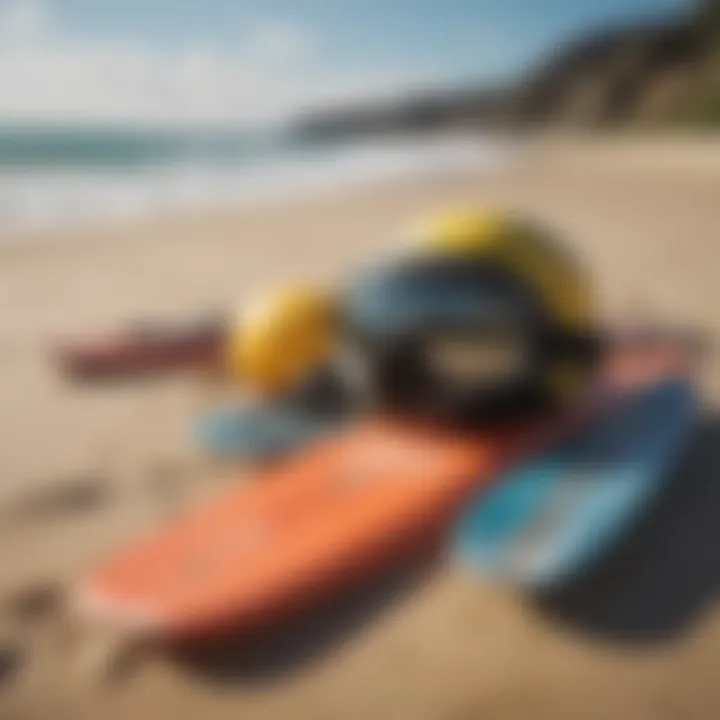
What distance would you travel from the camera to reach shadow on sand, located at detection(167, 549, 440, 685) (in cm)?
97

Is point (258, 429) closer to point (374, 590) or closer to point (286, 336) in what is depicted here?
point (286, 336)

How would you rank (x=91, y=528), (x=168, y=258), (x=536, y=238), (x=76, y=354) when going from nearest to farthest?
(x=91, y=528)
(x=536, y=238)
(x=76, y=354)
(x=168, y=258)

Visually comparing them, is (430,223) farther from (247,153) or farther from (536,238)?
(247,153)

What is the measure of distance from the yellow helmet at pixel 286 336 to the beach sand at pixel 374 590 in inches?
5.3

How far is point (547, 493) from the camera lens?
1199 mm

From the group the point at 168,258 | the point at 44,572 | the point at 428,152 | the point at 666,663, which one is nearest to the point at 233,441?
the point at 44,572

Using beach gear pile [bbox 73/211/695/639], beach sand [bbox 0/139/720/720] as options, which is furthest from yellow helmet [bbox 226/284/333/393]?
beach sand [bbox 0/139/720/720]

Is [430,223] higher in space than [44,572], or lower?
higher

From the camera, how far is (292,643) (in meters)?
1.01

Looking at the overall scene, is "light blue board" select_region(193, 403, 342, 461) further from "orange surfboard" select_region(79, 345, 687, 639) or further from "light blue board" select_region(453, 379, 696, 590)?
"light blue board" select_region(453, 379, 696, 590)

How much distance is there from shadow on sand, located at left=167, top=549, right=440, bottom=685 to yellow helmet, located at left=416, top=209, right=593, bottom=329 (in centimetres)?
44

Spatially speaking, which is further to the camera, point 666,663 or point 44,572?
point 44,572

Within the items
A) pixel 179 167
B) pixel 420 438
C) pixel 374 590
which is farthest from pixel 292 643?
pixel 179 167

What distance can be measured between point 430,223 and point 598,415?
0.35 metres
